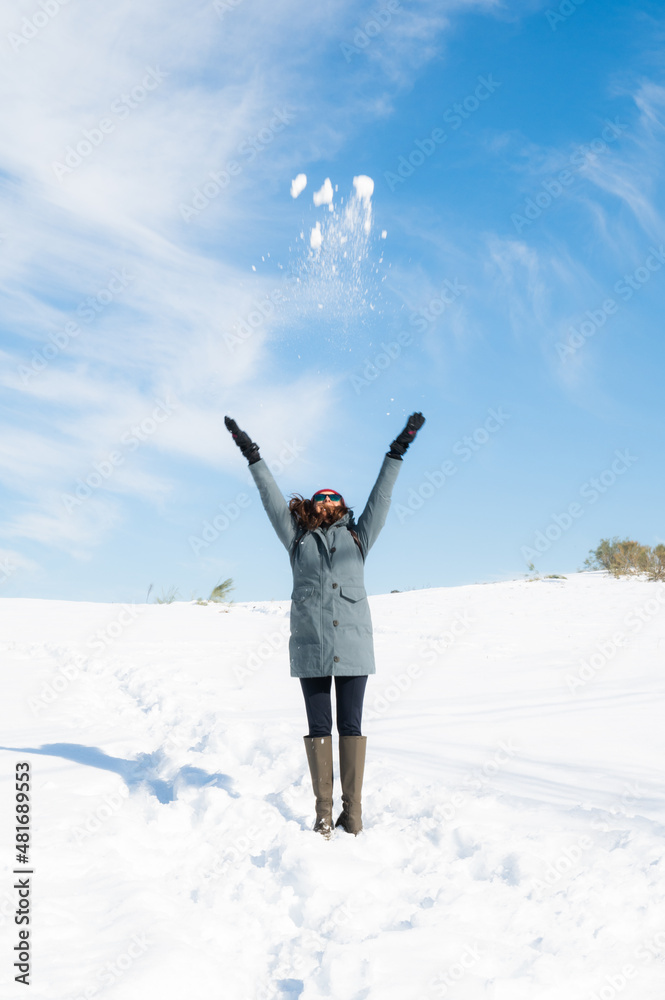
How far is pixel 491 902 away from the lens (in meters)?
2.63

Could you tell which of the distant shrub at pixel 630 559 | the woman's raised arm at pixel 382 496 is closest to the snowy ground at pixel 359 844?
the woman's raised arm at pixel 382 496

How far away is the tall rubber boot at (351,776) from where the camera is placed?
3.66 meters

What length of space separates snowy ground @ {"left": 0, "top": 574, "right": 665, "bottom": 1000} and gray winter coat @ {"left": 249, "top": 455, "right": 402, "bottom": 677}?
85cm

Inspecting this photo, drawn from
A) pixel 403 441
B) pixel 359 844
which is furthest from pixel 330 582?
pixel 359 844

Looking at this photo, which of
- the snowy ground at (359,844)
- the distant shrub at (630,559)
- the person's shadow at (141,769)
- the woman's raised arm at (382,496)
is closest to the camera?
the snowy ground at (359,844)

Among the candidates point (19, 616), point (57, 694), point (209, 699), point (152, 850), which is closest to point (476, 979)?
point (152, 850)

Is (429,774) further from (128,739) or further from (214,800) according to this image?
(128,739)

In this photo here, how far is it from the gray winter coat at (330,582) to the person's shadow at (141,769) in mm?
1065

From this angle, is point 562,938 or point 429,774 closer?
point 562,938

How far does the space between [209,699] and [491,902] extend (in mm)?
4769

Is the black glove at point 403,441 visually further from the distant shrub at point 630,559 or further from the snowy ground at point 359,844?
the distant shrub at point 630,559

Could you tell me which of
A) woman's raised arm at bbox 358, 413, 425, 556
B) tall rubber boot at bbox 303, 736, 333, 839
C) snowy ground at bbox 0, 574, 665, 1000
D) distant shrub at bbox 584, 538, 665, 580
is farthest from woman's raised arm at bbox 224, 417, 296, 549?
distant shrub at bbox 584, 538, 665, 580

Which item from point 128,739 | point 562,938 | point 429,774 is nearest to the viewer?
point 562,938

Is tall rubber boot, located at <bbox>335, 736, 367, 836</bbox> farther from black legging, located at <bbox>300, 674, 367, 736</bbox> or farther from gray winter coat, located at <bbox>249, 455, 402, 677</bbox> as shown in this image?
gray winter coat, located at <bbox>249, 455, 402, 677</bbox>
